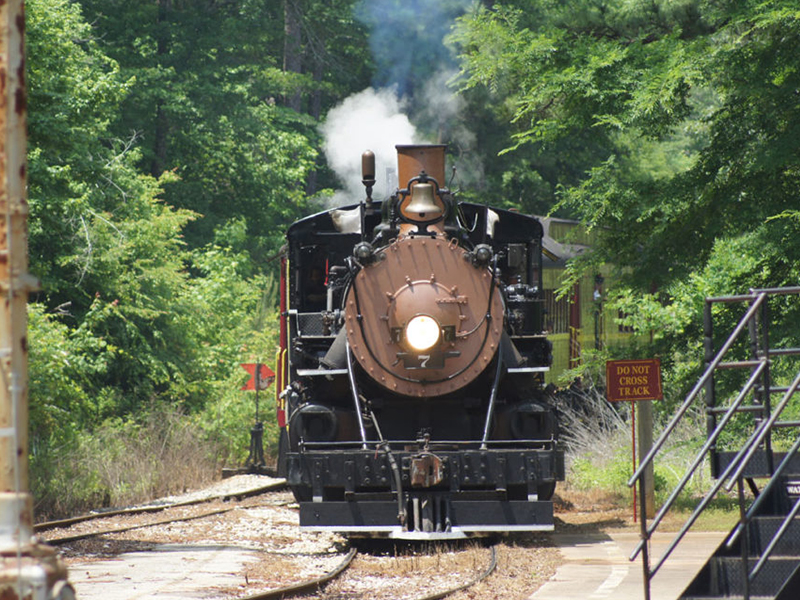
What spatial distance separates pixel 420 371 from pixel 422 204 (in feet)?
5.24

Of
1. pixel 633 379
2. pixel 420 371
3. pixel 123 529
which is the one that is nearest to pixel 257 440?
pixel 123 529

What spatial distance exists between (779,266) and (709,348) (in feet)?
18.5

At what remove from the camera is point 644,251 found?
40.8 ft

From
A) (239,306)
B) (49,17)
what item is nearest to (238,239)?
(239,306)

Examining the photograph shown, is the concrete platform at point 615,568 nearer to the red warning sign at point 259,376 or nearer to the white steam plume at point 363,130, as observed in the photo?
the red warning sign at point 259,376

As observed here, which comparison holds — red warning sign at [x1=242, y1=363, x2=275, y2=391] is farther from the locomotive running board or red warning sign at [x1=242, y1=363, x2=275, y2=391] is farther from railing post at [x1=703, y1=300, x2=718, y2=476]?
railing post at [x1=703, y1=300, x2=718, y2=476]

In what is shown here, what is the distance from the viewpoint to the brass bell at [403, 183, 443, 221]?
1116cm

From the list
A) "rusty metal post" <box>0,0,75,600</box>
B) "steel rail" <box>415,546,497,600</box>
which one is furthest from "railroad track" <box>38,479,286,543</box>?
"rusty metal post" <box>0,0,75,600</box>

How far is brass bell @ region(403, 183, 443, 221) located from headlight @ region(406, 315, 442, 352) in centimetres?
108

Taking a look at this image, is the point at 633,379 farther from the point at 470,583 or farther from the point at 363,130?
the point at 363,130

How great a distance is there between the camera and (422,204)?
1117 centimetres

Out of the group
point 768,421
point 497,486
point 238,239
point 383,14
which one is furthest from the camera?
point 238,239

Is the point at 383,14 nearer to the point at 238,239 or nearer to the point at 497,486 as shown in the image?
the point at 238,239

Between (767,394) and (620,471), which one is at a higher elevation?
(767,394)
